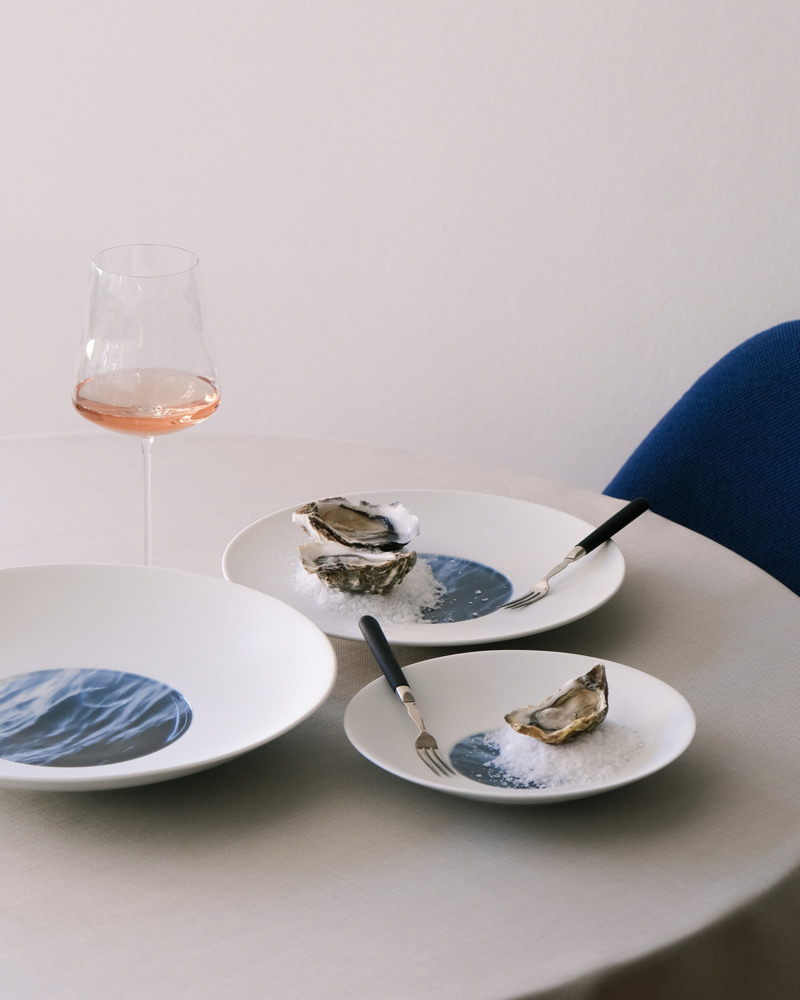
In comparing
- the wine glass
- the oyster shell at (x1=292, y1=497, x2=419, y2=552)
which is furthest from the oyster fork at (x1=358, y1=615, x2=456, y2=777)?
the wine glass

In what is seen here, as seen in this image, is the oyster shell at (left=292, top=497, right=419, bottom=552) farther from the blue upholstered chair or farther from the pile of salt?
the blue upholstered chair

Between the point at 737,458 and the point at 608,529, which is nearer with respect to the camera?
the point at 608,529

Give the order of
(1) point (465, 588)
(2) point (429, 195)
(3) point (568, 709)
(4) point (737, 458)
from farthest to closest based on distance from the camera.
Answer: (2) point (429, 195), (4) point (737, 458), (1) point (465, 588), (3) point (568, 709)

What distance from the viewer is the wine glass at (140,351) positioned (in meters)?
0.89

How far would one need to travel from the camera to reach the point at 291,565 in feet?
3.37

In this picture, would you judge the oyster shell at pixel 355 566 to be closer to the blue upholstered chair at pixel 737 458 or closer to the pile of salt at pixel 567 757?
the pile of salt at pixel 567 757

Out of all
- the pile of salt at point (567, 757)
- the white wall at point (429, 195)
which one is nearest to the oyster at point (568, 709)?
the pile of salt at point (567, 757)

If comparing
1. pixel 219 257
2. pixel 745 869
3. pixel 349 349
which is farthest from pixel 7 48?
pixel 745 869

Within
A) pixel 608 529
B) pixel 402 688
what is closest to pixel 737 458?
pixel 608 529

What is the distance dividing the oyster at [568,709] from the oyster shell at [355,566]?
20 centimetres

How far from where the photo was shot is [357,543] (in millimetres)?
986

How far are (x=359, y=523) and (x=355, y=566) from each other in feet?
0.36

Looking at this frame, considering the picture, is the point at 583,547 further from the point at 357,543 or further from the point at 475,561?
the point at 357,543

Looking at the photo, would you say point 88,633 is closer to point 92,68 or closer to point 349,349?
point 349,349
